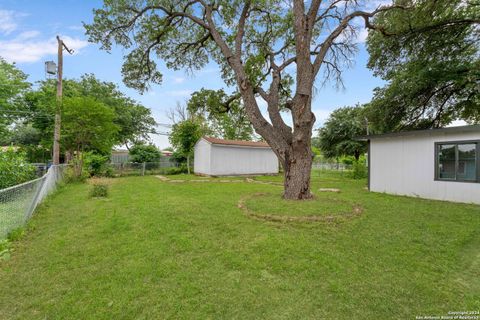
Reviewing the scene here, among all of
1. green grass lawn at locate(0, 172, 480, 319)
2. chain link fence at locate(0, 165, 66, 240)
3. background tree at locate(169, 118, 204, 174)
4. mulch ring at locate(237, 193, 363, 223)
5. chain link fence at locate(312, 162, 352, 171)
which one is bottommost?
green grass lawn at locate(0, 172, 480, 319)

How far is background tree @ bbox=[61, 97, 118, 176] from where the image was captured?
1047 centimetres

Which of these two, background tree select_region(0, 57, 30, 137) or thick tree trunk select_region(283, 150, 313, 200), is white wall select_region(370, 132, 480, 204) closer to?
thick tree trunk select_region(283, 150, 313, 200)

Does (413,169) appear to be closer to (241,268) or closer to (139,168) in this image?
(241,268)

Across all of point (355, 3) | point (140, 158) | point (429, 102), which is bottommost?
point (140, 158)

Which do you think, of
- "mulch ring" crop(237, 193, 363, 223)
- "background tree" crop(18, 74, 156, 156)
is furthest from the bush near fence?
"mulch ring" crop(237, 193, 363, 223)

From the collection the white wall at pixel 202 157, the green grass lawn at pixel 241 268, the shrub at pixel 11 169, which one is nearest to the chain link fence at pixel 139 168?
the white wall at pixel 202 157

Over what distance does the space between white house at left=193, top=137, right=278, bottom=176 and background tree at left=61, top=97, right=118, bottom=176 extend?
17.9ft

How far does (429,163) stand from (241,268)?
7390 millimetres

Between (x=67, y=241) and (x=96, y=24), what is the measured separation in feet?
23.6

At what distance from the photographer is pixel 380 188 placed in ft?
27.8

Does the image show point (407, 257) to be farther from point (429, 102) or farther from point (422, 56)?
point (429, 102)

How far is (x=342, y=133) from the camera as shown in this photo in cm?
1906

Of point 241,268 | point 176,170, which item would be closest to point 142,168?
point 176,170

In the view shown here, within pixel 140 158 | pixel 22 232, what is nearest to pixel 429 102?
pixel 22 232
